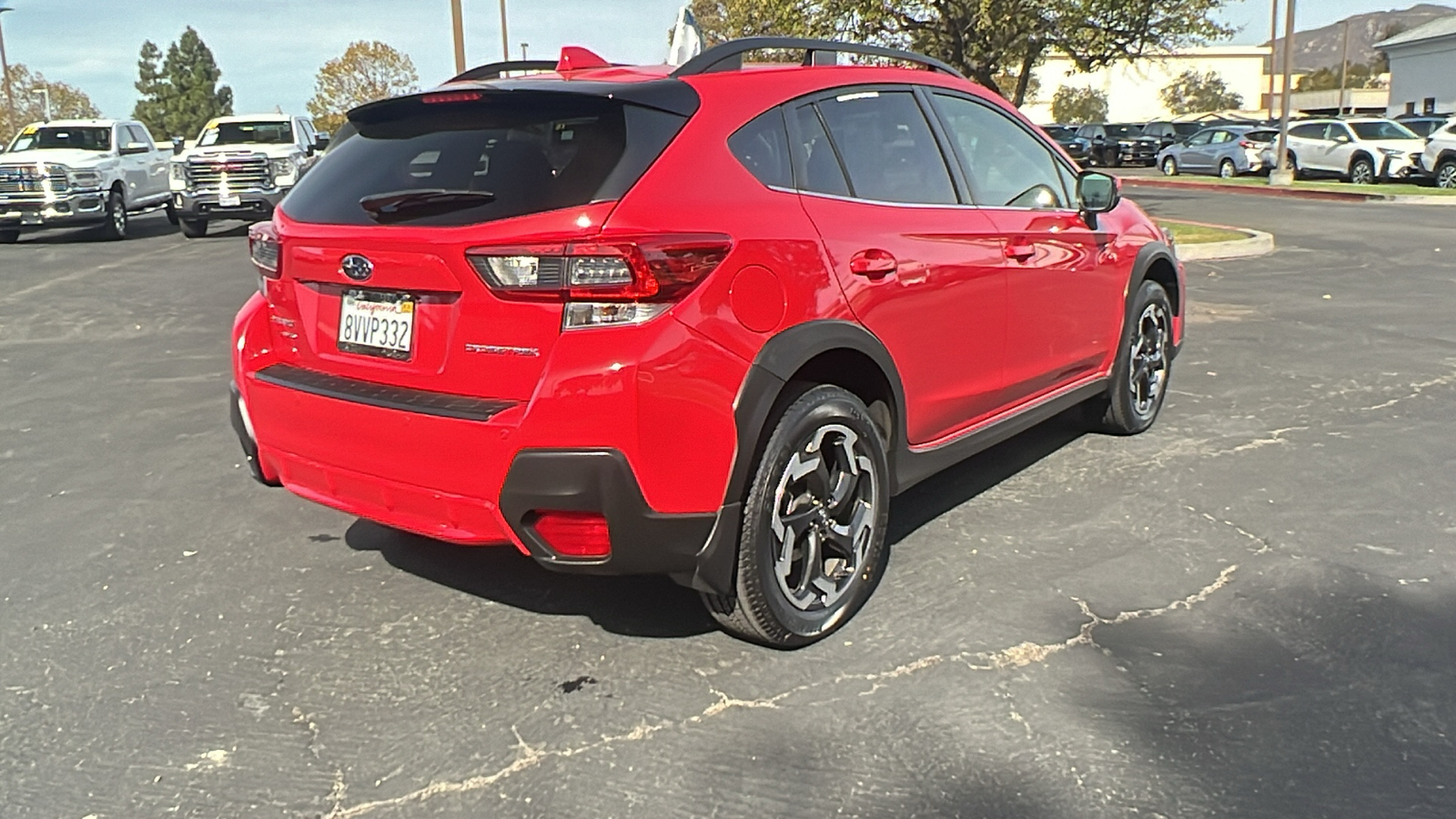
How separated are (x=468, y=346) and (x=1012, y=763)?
1.73 meters

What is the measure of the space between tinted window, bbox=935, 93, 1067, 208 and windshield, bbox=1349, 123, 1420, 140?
27.3 metres

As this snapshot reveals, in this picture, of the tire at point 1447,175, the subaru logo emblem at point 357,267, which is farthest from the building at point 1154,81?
the subaru logo emblem at point 357,267

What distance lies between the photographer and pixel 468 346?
3072mm

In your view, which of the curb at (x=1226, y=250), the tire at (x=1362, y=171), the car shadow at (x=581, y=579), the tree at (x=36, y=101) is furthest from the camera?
the tree at (x=36, y=101)

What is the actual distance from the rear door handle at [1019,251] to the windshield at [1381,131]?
2783cm

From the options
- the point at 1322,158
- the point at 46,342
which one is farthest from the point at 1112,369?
the point at 1322,158

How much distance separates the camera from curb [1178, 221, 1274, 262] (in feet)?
44.0

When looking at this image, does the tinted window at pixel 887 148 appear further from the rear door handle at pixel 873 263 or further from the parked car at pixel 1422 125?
the parked car at pixel 1422 125

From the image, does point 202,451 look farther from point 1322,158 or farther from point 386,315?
point 1322,158

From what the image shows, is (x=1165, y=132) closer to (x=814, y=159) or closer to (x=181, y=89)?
(x=814, y=159)

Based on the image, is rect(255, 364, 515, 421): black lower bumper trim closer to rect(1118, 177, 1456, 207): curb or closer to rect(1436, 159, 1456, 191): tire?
rect(1118, 177, 1456, 207): curb

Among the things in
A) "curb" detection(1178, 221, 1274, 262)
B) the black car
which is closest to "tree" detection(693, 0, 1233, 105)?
"curb" detection(1178, 221, 1274, 262)

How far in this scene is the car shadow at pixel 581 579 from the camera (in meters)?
3.71

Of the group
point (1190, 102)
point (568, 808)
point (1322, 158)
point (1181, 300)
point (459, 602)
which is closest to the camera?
point (568, 808)
